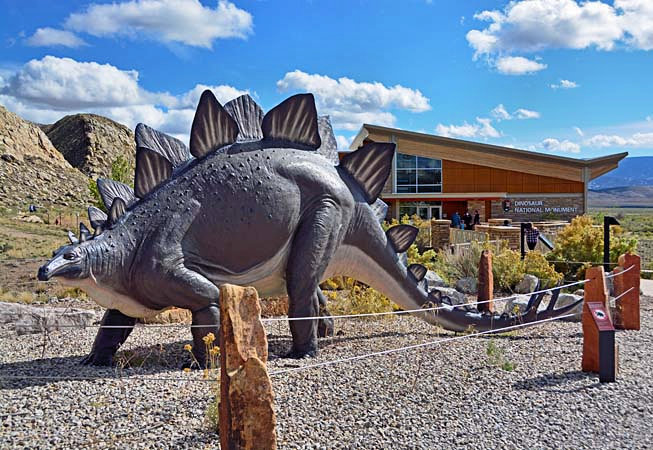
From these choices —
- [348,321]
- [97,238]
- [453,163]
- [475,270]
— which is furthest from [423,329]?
[453,163]

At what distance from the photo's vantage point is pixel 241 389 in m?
2.71

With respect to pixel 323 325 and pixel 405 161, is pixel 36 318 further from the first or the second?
pixel 405 161

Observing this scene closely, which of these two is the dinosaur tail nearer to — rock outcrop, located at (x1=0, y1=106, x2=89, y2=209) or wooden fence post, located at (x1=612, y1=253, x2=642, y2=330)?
wooden fence post, located at (x1=612, y1=253, x2=642, y2=330)

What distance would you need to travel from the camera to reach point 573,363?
17.4 ft

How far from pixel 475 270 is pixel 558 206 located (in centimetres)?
1874

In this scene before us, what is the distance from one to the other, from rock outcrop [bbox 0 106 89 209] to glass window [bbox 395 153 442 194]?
30.7m

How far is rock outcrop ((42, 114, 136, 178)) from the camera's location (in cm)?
7631

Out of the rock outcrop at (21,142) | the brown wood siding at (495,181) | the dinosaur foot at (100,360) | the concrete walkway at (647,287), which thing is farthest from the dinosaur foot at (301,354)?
the rock outcrop at (21,142)

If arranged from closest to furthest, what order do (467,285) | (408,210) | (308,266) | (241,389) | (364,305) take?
(241,389) → (308,266) → (364,305) → (467,285) → (408,210)

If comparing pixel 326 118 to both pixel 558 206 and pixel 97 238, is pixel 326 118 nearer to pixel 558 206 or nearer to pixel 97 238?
pixel 97 238

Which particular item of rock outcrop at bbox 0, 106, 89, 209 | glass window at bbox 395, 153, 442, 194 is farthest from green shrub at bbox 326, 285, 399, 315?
rock outcrop at bbox 0, 106, 89, 209

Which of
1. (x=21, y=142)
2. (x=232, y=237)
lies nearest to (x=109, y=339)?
(x=232, y=237)

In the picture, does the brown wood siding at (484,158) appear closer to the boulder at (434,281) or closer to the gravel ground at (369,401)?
the boulder at (434,281)

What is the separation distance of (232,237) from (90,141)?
265 ft
